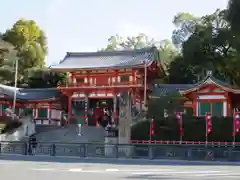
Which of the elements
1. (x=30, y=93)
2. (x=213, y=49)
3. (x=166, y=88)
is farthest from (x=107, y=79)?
(x=213, y=49)

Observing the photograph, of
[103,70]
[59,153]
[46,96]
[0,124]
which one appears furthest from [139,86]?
[59,153]

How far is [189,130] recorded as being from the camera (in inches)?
1238

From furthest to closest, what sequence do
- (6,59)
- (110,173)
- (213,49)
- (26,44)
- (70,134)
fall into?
(26,44) → (6,59) → (213,49) → (70,134) → (110,173)

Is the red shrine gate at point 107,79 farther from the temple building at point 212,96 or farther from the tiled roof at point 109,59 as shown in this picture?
the temple building at point 212,96

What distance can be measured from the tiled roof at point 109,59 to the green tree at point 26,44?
10.1 metres

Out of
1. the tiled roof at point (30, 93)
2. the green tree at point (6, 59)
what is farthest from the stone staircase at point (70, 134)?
the green tree at point (6, 59)

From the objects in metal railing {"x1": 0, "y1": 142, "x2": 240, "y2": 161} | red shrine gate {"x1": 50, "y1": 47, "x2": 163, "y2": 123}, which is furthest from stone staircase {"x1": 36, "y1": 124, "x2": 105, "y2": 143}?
metal railing {"x1": 0, "y1": 142, "x2": 240, "y2": 161}

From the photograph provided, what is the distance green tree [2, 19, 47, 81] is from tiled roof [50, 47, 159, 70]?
10.1m

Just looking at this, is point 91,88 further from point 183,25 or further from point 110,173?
point 110,173

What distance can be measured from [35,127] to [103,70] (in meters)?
9.54

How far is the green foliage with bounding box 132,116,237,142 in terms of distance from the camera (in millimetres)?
30594

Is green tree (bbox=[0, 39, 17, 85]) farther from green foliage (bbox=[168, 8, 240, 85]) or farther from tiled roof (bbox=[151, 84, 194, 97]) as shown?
green foliage (bbox=[168, 8, 240, 85])

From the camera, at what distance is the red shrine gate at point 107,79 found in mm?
43625

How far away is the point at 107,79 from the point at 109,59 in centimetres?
304
